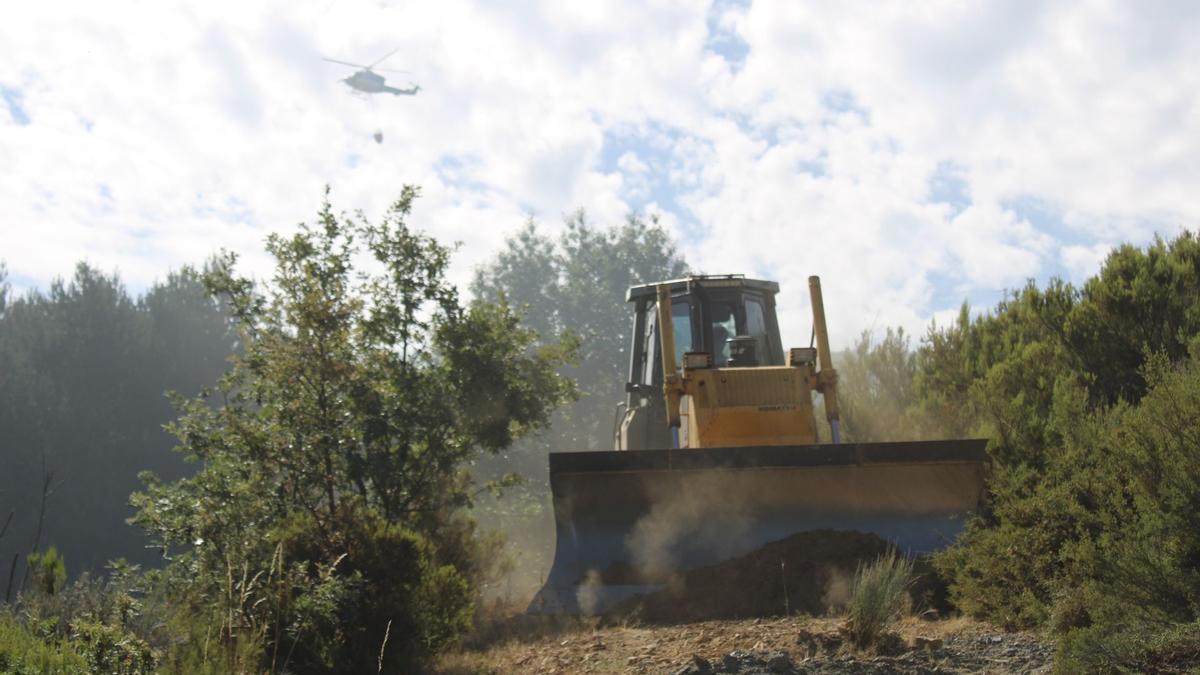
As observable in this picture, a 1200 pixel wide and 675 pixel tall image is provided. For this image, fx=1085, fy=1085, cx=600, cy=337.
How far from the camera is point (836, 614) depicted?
7121mm

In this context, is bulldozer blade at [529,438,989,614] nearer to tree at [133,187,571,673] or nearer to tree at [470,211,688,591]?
tree at [133,187,571,673]

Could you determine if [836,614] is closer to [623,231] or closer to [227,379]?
[227,379]

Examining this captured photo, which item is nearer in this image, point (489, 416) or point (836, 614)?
point (836, 614)

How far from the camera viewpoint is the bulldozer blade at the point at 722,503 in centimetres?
812

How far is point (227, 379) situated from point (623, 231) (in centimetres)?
3895

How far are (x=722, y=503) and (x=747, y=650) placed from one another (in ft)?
7.62

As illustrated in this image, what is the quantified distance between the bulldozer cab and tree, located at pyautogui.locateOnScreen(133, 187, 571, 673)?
2.77ft

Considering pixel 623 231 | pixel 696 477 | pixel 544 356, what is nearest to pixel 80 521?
pixel 623 231

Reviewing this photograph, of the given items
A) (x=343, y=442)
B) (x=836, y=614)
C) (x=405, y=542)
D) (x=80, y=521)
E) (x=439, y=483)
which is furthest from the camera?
(x=80, y=521)

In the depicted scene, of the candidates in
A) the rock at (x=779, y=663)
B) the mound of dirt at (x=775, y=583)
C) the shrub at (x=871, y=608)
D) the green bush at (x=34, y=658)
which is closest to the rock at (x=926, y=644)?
the shrub at (x=871, y=608)

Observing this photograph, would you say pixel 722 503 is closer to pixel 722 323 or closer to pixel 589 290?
pixel 722 323

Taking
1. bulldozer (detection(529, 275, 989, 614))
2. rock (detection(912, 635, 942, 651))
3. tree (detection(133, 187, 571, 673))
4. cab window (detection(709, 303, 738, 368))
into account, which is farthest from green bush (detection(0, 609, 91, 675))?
cab window (detection(709, 303, 738, 368))

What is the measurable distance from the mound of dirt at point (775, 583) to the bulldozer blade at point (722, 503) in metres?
0.13

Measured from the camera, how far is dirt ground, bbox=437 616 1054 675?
5.54m
